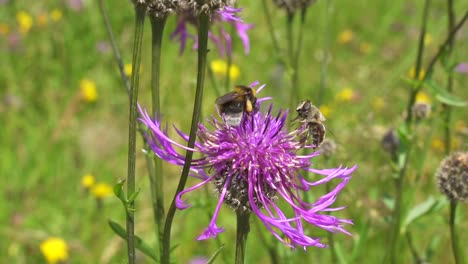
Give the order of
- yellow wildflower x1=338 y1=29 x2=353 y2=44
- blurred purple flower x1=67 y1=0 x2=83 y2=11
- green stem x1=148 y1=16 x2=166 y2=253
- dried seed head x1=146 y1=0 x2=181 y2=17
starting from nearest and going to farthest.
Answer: dried seed head x1=146 y1=0 x2=181 y2=17, green stem x1=148 y1=16 x2=166 y2=253, blurred purple flower x1=67 y1=0 x2=83 y2=11, yellow wildflower x1=338 y1=29 x2=353 y2=44

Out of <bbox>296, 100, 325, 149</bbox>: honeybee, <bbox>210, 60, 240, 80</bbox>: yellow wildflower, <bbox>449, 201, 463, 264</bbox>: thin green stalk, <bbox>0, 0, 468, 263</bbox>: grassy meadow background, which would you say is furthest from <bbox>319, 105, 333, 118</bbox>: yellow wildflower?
<bbox>296, 100, 325, 149</bbox>: honeybee

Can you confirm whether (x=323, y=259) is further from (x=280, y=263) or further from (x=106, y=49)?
(x=106, y=49)

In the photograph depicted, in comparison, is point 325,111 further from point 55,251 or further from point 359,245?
point 55,251

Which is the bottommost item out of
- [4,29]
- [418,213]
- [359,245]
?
[359,245]

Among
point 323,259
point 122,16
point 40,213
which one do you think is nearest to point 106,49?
point 122,16

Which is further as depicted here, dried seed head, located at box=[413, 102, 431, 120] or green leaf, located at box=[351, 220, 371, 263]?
dried seed head, located at box=[413, 102, 431, 120]

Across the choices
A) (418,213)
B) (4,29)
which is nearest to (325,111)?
(418,213)

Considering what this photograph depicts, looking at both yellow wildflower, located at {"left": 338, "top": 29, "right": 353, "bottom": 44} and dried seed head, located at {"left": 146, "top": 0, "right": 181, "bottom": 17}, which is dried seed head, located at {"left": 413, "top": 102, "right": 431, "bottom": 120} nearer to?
dried seed head, located at {"left": 146, "top": 0, "right": 181, "bottom": 17}
